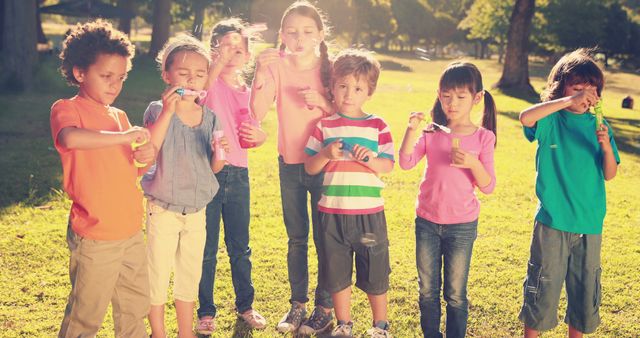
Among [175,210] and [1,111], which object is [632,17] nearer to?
[1,111]

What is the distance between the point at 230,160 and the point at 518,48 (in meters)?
22.9

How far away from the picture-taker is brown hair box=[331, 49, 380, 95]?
379cm

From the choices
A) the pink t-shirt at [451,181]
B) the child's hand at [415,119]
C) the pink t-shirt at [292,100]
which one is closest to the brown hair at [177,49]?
the pink t-shirt at [292,100]

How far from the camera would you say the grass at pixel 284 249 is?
461cm

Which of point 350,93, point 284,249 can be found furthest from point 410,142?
point 284,249

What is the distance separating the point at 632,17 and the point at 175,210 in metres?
59.5

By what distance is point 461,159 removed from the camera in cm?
349

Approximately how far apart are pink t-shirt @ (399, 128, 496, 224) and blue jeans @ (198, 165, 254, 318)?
3.82 feet

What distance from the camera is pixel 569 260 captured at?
3.72 meters

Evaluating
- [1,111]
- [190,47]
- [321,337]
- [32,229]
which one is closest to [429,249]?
[321,337]

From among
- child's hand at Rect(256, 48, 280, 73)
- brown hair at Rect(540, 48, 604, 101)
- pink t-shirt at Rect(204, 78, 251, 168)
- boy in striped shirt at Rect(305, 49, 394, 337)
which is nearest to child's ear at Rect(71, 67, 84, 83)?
pink t-shirt at Rect(204, 78, 251, 168)

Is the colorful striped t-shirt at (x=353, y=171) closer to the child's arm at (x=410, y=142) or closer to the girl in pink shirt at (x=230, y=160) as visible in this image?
the child's arm at (x=410, y=142)

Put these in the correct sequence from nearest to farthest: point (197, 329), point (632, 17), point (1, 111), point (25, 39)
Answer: point (197, 329)
point (1, 111)
point (25, 39)
point (632, 17)

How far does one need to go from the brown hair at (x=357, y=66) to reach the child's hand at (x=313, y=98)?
14 centimetres
